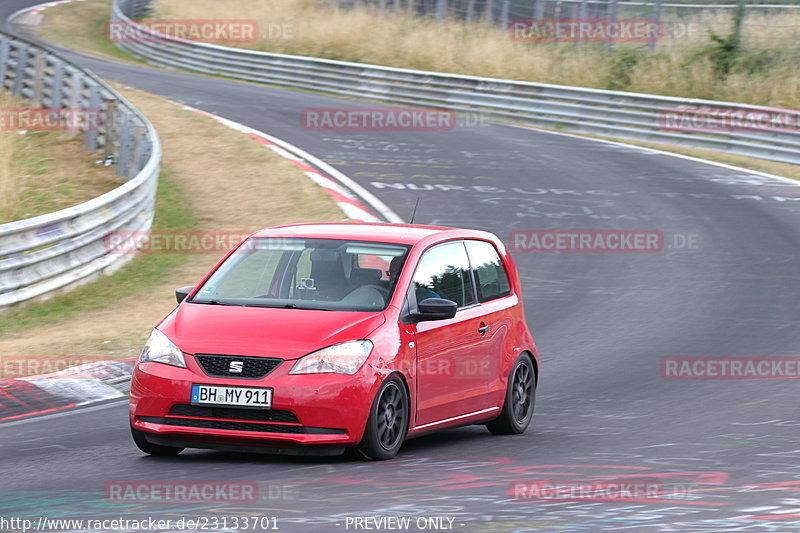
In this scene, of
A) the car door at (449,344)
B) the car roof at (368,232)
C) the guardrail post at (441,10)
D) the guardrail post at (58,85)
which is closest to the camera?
the car door at (449,344)

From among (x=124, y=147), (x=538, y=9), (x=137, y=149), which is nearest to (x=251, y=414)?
(x=137, y=149)

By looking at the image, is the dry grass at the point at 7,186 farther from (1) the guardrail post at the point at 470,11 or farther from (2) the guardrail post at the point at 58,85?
(1) the guardrail post at the point at 470,11

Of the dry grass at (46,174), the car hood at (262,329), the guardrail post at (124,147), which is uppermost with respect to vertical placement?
the car hood at (262,329)

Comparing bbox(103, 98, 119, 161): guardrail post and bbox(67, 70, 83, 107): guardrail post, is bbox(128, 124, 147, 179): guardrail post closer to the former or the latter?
bbox(103, 98, 119, 161): guardrail post

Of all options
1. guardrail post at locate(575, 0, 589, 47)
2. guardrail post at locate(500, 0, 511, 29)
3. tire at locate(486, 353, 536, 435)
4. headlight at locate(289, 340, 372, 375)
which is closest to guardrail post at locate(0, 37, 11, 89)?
guardrail post at locate(575, 0, 589, 47)

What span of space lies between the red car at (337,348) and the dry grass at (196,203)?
3.49m

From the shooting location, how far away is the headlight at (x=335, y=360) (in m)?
7.78

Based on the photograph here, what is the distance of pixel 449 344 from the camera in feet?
29.3

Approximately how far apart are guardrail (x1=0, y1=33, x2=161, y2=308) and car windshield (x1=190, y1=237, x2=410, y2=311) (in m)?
6.05

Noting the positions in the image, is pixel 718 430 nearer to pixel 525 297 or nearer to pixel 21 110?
pixel 525 297

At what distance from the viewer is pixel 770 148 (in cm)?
2739

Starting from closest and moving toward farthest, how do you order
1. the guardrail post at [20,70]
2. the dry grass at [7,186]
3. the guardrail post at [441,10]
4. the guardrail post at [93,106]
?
the dry grass at [7,186] < the guardrail post at [93,106] < the guardrail post at [20,70] < the guardrail post at [441,10]

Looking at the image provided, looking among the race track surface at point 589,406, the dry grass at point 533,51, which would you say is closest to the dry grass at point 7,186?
the race track surface at point 589,406

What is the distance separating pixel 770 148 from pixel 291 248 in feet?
66.5
